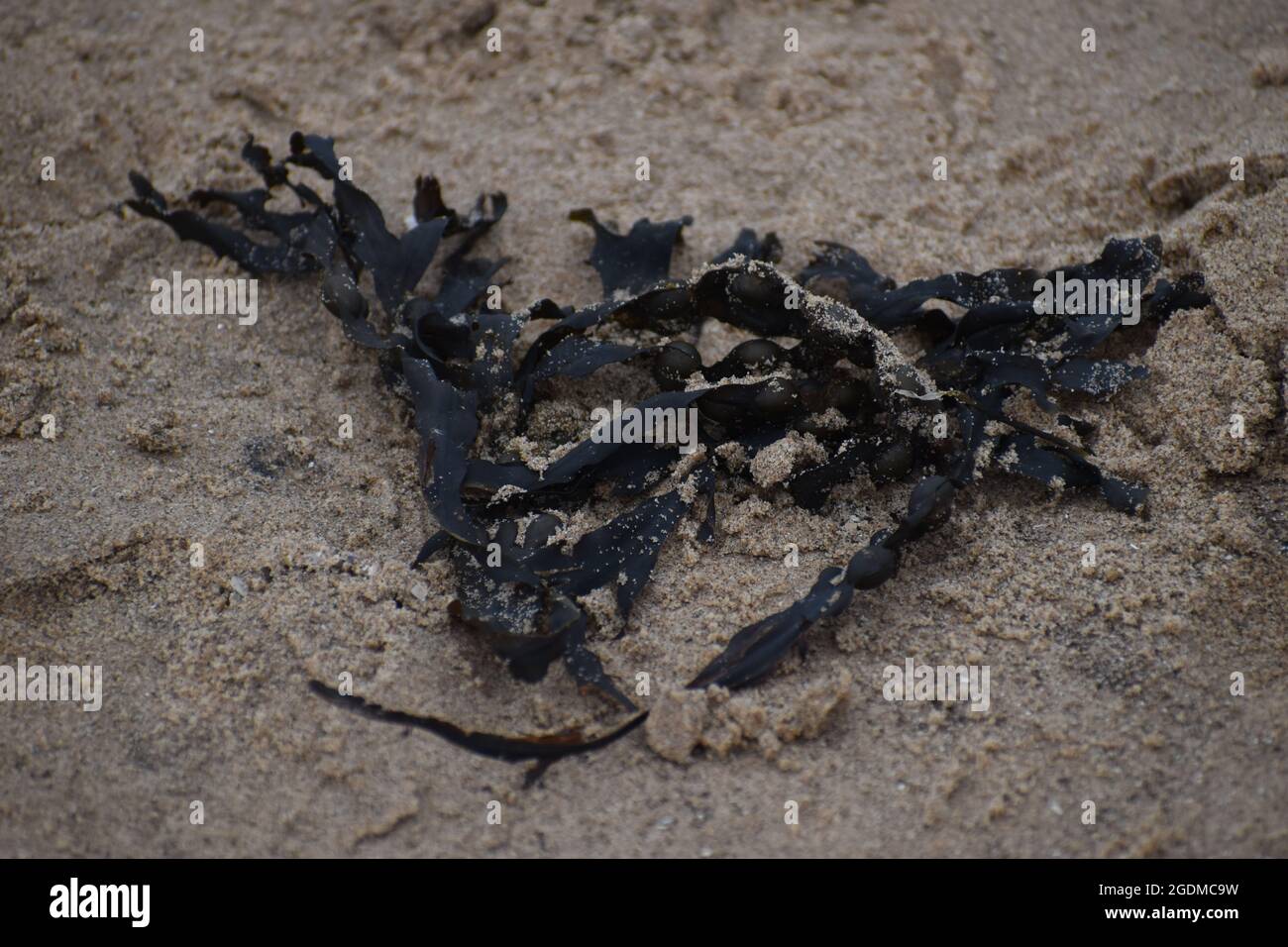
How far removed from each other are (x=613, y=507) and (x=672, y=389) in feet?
0.89

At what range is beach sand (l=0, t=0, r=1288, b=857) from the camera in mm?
1442

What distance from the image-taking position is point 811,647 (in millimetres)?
1645

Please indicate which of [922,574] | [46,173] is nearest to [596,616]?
[922,574]

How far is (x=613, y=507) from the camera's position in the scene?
188 cm

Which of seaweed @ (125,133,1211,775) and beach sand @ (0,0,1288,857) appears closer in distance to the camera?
beach sand @ (0,0,1288,857)

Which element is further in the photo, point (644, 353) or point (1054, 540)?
point (644, 353)

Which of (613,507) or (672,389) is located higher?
(672,389)

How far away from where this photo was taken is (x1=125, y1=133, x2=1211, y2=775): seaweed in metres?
1.66

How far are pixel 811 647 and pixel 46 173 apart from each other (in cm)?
215

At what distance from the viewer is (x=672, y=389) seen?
198cm

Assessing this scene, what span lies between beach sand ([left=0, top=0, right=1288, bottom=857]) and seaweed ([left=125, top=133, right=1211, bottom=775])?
2.0 inches

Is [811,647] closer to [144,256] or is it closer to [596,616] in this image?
[596,616]

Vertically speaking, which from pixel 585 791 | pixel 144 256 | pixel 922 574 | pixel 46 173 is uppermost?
pixel 46 173

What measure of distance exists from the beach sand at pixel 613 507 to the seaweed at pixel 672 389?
2.0 inches
